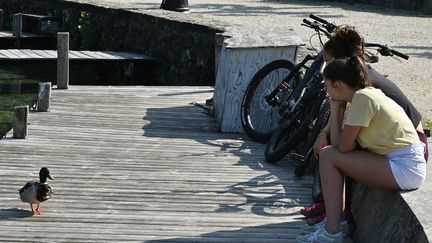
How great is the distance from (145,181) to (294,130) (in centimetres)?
146

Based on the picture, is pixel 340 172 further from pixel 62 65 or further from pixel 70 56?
pixel 70 56

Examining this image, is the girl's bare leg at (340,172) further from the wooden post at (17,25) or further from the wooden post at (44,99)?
the wooden post at (17,25)

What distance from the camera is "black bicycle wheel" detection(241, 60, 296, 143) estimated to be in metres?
8.67

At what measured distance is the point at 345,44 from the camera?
259 inches

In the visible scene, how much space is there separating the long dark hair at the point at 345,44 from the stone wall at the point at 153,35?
644cm

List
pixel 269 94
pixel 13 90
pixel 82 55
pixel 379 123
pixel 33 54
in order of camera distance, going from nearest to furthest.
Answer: pixel 379 123, pixel 269 94, pixel 13 90, pixel 82 55, pixel 33 54

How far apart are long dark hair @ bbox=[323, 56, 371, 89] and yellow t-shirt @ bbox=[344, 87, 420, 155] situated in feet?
0.64

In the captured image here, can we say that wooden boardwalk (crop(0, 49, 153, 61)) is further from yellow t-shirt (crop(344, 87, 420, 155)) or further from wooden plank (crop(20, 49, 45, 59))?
yellow t-shirt (crop(344, 87, 420, 155))

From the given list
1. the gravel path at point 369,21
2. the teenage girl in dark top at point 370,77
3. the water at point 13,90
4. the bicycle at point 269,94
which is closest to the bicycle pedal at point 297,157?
the bicycle at point 269,94

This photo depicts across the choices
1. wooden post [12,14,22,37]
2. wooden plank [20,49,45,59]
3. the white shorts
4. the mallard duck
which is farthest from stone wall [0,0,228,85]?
the white shorts

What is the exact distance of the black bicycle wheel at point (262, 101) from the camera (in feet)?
28.5

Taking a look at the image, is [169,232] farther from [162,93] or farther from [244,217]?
[162,93]

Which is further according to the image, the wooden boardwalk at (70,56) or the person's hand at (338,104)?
the wooden boardwalk at (70,56)

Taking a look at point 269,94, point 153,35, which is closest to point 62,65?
point 269,94
